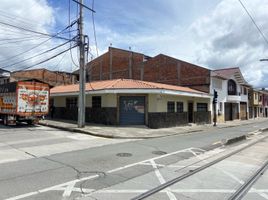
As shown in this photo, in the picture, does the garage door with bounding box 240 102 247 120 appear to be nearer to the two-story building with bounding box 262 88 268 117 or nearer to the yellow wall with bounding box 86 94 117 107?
the two-story building with bounding box 262 88 268 117

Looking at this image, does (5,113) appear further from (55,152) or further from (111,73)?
(111,73)

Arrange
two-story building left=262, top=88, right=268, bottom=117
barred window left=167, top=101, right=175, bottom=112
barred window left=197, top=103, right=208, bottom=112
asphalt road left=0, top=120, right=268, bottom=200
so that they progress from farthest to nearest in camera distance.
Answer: two-story building left=262, top=88, right=268, bottom=117 < barred window left=197, top=103, right=208, bottom=112 < barred window left=167, top=101, right=175, bottom=112 < asphalt road left=0, top=120, right=268, bottom=200

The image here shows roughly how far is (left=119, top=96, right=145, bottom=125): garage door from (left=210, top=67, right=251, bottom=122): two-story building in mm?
11624

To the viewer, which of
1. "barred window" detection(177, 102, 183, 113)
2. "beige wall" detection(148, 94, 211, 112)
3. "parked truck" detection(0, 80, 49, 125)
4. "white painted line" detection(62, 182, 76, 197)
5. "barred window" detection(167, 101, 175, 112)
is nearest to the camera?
"white painted line" detection(62, 182, 76, 197)

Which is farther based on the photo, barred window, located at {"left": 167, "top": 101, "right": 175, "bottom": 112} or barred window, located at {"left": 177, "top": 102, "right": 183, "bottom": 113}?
barred window, located at {"left": 177, "top": 102, "right": 183, "bottom": 113}

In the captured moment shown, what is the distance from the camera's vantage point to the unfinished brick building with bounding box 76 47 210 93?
29906mm

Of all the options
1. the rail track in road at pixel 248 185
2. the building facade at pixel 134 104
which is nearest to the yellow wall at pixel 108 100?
the building facade at pixel 134 104

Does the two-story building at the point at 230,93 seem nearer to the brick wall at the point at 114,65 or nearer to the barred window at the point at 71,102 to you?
the brick wall at the point at 114,65

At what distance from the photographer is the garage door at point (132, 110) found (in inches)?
819

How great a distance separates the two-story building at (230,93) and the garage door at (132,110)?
1162cm

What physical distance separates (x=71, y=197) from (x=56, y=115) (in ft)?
77.5

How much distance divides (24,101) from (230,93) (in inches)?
1068

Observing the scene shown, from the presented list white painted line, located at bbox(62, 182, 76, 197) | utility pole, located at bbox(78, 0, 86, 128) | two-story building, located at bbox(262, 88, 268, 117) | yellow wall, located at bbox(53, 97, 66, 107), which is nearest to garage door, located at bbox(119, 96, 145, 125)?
utility pole, located at bbox(78, 0, 86, 128)

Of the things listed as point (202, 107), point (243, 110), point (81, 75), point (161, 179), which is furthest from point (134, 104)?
point (243, 110)
